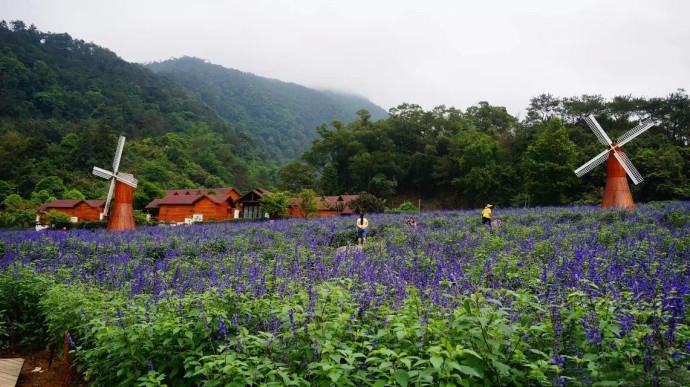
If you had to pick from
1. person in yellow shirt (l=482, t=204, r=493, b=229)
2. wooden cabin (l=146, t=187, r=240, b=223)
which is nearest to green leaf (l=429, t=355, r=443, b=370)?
person in yellow shirt (l=482, t=204, r=493, b=229)

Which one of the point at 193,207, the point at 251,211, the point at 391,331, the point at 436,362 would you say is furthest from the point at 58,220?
Result: the point at 436,362

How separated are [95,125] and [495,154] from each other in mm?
81930

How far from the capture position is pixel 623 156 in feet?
85.8

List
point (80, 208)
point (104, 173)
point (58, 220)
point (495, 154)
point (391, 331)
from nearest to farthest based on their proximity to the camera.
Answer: point (391, 331) < point (104, 173) < point (58, 220) < point (80, 208) < point (495, 154)

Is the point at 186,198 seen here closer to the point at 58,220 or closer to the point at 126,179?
the point at 58,220

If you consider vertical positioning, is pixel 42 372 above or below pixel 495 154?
below

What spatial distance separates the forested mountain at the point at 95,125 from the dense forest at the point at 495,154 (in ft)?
91.4

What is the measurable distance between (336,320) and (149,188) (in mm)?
74764

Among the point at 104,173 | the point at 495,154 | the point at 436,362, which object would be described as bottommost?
the point at 436,362

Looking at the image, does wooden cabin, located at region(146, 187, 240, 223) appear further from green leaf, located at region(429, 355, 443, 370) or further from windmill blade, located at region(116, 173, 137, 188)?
green leaf, located at region(429, 355, 443, 370)

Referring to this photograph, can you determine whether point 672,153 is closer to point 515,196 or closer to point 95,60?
point 515,196

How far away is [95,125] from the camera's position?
96.8m

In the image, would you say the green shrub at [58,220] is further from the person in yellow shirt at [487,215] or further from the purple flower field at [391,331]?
the purple flower field at [391,331]

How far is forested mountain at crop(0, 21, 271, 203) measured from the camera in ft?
262
